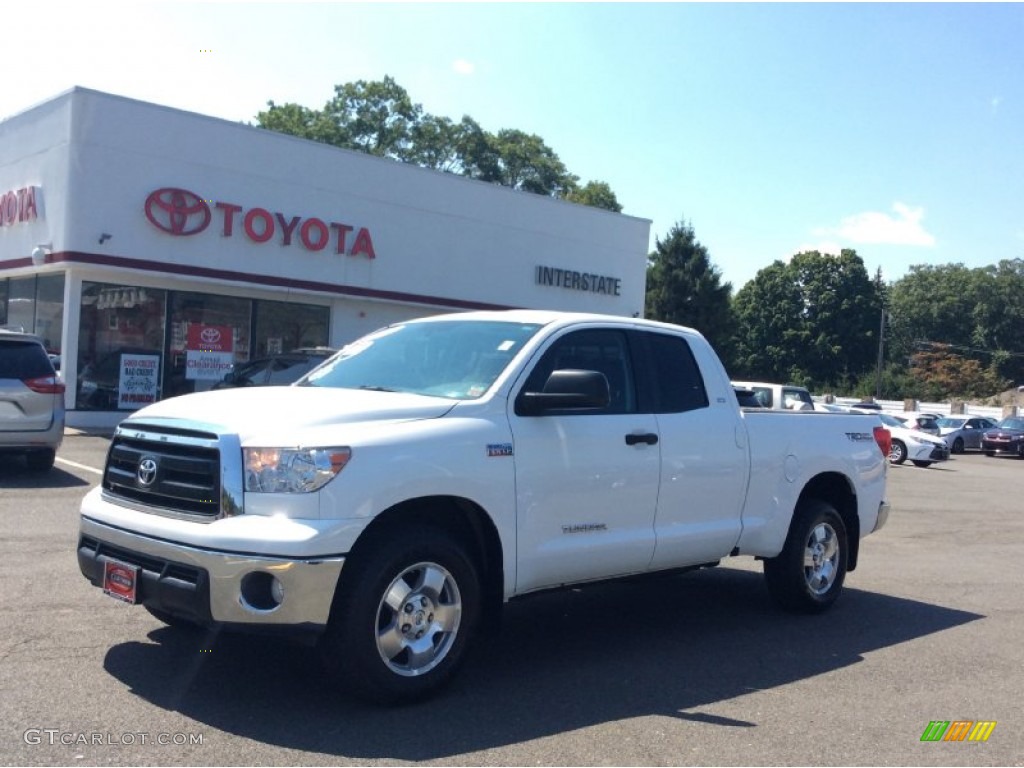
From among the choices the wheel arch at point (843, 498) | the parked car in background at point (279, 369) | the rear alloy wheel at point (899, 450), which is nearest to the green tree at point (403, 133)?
the rear alloy wheel at point (899, 450)

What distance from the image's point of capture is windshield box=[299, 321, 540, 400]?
5844 mm

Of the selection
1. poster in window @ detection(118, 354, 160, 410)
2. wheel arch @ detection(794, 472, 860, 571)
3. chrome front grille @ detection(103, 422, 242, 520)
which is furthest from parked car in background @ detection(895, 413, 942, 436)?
chrome front grille @ detection(103, 422, 242, 520)

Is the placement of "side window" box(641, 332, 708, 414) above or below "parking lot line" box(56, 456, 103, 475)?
above

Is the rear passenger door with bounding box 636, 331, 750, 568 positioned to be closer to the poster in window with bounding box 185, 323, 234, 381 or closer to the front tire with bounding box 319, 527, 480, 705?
the front tire with bounding box 319, 527, 480, 705

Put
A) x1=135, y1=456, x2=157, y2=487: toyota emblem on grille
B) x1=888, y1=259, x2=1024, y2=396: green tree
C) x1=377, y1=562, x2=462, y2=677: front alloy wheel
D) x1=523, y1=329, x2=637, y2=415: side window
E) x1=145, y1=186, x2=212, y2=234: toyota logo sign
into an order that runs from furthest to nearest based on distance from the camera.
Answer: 1. x1=888, y1=259, x2=1024, y2=396: green tree
2. x1=145, y1=186, x2=212, y2=234: toyota logo sign
3. x1=523, y1=329, x2=637, y2=415: side window
4. x1=135, y1=456, x2=157, y2=487: toyota emblem on grille
5. x1=377, y1=562, x2=462, y2=677: front alloy wheel

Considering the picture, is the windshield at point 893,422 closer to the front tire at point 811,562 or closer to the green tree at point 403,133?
the front tire at point 811,562

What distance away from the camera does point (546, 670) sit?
5.97m

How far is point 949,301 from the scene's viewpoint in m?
99.6

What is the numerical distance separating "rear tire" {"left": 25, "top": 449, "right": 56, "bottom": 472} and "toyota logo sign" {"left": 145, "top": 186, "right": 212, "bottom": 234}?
889 centimetres

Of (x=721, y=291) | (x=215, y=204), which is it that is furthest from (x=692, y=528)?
(x=721, y=291)

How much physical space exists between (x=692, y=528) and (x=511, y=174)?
6577 centimetres

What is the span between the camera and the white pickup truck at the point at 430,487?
15.8ft

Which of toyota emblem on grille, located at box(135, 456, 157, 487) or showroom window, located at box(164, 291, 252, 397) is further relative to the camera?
showroom window, located at box(164, 291, 252, 397)

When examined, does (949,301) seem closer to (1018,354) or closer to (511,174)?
(1018,354)
